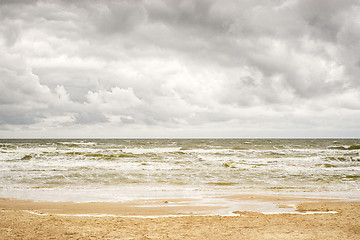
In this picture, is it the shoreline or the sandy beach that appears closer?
the sandy beach

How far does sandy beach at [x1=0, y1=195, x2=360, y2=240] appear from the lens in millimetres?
7180

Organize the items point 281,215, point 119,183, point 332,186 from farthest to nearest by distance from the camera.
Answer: point 119,183
point 332,186
point 281,215

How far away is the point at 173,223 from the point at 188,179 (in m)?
11.2

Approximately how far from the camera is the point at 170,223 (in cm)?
832

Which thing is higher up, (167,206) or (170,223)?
(170,223)

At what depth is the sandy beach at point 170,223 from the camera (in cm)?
718

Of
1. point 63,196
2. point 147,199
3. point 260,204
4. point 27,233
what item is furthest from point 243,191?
point 27,233

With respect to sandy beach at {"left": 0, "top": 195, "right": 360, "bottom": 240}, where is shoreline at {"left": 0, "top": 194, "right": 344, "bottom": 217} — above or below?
below

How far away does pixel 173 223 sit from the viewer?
8328 millimetres

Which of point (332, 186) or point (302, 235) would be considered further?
point (332, 186)

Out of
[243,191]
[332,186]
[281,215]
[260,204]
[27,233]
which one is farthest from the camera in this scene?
[332,186]

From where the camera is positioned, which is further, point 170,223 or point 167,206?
point 167,206

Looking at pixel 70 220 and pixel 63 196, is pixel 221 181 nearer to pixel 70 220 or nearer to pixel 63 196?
pixel 63 196

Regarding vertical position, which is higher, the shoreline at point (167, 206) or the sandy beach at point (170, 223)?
the sandy beach at point (170, 223)
